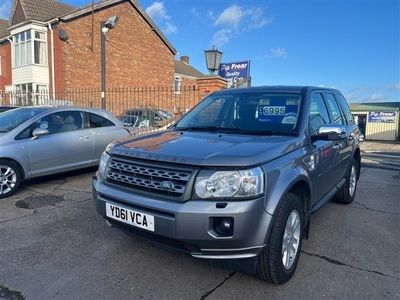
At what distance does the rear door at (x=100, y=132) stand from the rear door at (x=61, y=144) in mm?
125

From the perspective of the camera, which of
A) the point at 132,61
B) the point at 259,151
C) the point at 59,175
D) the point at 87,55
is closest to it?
the point at 259,151

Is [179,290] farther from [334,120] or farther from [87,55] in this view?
[87,55]

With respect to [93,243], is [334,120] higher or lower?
higher

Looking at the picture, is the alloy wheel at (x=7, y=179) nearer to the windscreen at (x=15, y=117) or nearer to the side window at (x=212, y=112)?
the windscreen at (x=15, y=117)

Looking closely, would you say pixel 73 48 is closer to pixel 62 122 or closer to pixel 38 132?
pixel 62 122

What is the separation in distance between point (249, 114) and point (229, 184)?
1.49m

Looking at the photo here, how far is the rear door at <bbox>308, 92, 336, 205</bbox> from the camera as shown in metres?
3.68

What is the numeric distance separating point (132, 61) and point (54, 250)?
23.6 meters

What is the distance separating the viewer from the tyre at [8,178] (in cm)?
560

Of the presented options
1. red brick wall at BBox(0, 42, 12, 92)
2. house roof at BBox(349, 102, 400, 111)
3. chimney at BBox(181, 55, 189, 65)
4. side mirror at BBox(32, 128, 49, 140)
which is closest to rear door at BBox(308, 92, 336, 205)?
side mirror at BBox(32, 128, 49, 140)

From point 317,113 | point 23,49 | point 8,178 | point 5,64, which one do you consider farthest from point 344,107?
point 5,64

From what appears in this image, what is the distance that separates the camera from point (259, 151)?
280 cm

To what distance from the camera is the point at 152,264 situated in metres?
3.37

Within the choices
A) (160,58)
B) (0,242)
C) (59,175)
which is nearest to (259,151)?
(0,242)
